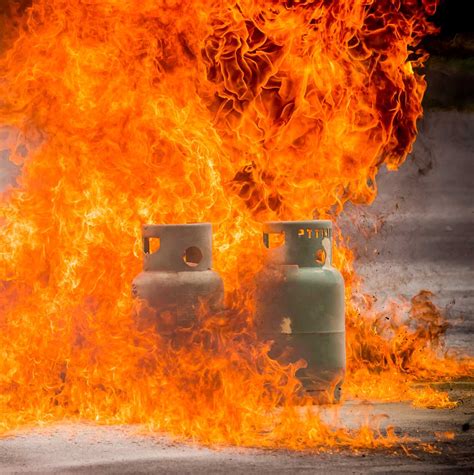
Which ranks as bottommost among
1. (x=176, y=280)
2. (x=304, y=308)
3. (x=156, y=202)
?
(x=304, y=308)

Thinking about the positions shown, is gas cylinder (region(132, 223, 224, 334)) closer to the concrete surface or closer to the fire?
the fire

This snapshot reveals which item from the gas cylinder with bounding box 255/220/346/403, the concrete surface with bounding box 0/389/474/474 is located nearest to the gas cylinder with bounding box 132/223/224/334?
the gas cylinder with bounding box 255/220/346/403

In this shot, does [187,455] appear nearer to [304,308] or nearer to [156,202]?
[304,308]

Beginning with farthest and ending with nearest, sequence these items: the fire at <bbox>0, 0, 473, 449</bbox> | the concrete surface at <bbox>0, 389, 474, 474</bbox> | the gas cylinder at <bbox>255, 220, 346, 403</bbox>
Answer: the gas cylinder at <bbox>255, 220, 346, 403</bbox> < the fire at <bbox>0, 0, 473, 449</bbox> < the concrete surface at <bbox>0, 389, 474, 474</bbox>

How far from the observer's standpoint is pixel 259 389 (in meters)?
9.45

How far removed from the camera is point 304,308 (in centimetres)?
995

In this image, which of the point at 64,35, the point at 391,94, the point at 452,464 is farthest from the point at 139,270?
the point at 391,94

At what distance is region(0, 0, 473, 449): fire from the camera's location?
380 inches

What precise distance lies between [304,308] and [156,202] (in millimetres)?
1745

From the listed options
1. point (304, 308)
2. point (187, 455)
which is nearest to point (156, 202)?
point (304, 308)

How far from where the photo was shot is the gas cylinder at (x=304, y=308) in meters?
9.94

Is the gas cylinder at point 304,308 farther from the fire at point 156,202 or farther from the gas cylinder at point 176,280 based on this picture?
the gas cylinder at point 176,280

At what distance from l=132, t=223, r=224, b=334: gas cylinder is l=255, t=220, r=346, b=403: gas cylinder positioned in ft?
1.46

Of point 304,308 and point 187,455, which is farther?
point 304,308
